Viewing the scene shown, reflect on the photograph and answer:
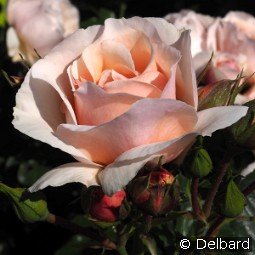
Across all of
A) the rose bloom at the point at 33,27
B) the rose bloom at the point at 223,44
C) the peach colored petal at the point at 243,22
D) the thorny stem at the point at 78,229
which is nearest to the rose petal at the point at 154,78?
the thorny stem at the point at 78,229

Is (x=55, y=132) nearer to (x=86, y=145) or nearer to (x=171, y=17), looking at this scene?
(x=86, y=145)

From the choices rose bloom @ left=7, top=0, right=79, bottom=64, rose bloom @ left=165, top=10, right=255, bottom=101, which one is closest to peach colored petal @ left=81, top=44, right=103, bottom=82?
rose bloom @ left=165, top=10, right=255, bottom=101

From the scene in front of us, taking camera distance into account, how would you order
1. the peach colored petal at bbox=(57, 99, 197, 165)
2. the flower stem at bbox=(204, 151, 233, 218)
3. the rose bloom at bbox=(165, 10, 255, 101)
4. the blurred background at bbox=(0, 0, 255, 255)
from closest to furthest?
the peach colored petal at bbox=(57, 99, 197, 165), the flower stem at bbox=(204, 151, 233, 218), the rose bloom at bbox=(165, 10, 255, 101), the blurred background at bbox=(0, 0, 255, 255)

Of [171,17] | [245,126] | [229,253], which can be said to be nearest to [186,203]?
[229,253]

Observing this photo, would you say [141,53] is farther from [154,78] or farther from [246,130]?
[246,130]

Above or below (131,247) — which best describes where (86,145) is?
above

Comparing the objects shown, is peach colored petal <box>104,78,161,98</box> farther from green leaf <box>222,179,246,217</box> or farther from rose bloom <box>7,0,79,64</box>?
rose bloom <box>7,0,79,64</box>

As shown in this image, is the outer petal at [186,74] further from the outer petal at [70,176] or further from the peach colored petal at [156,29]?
the outer petal at [70,176]
